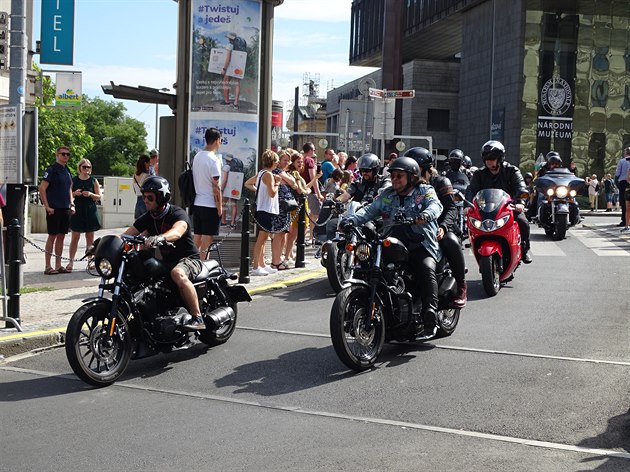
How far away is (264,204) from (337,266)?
7.34 feet

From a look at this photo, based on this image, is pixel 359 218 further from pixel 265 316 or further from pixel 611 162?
pixel 611 162

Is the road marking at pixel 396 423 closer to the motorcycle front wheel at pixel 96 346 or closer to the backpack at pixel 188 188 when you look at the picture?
the motorcycle front wheel at pixel 96 346

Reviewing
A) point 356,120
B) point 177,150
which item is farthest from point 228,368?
point 356,120

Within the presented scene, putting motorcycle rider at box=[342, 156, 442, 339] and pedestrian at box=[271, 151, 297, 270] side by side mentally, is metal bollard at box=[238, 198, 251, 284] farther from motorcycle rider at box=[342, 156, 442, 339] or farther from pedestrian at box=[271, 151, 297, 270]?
motorcycle rider at box=[342, 156, 442, 339]

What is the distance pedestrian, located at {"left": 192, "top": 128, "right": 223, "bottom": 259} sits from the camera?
1188cm

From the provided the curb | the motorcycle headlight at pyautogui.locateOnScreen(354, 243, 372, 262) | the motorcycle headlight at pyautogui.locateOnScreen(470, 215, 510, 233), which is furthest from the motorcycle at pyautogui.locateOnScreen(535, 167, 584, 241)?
the curb

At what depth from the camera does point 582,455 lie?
5367 millimetres

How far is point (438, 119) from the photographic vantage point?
72.1 m

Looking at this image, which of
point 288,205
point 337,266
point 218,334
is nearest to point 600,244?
point 288,205

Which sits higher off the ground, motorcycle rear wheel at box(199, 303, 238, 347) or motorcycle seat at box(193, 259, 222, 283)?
motorcycle seat at box(193, 259, 222, 283)

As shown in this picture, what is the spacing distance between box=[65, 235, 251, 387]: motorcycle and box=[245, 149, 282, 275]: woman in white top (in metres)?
4.70

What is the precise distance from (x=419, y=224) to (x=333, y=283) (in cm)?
329

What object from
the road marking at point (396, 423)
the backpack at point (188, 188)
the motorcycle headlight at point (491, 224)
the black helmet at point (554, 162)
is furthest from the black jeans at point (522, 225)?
the black helmet at point (554, 162)

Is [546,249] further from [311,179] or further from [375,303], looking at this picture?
[375,303]
